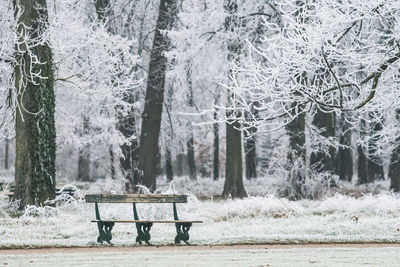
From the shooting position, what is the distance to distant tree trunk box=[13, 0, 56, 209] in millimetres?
14719

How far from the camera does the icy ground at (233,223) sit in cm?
1159

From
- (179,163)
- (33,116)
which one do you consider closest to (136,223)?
(33,116)

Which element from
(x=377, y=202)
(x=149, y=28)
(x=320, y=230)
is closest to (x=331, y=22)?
(x=320, y=230)

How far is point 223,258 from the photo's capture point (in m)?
9.15

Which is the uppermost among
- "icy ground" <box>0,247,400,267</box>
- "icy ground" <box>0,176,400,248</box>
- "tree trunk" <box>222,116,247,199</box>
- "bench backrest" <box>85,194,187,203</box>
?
"tree trunk" <box>222,116,247,199</box>

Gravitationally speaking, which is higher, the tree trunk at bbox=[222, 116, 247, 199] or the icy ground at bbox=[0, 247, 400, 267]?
the tree trunk at bbox=[222, 116, 247, 199]

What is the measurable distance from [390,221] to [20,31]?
366 inches

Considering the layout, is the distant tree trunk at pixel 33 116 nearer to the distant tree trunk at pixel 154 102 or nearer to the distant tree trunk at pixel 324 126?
the distant tree trunk at pixel 154 102

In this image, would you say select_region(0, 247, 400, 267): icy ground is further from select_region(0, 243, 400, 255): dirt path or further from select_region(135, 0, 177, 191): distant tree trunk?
select_region(135, 0, 177, 191): distant tree trunk

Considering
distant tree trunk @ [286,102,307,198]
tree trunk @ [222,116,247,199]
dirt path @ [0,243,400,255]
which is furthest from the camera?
tree trunk @ [222,116,247,199]

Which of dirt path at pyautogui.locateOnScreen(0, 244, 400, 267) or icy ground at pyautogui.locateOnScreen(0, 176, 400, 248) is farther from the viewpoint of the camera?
icy ground at pyautogui.locateOnScreen(0, 176, 400, 248)

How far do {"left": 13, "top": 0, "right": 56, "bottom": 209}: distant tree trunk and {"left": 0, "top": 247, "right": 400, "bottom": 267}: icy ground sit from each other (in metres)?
5.34

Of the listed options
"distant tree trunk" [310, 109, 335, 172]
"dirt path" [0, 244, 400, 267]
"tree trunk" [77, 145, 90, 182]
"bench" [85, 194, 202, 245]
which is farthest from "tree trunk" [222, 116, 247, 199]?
"tree trunk" [77, 145, 90, 182]

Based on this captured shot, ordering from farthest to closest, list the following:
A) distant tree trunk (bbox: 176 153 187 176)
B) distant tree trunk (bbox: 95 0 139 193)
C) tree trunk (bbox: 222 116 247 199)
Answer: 1. distant tree trunk (bbox: 176 153 187 176)
2. distant tree trunk (bbox: 95 0 139 193)
3. tree trunk (bbox: 222 116 247 199)
